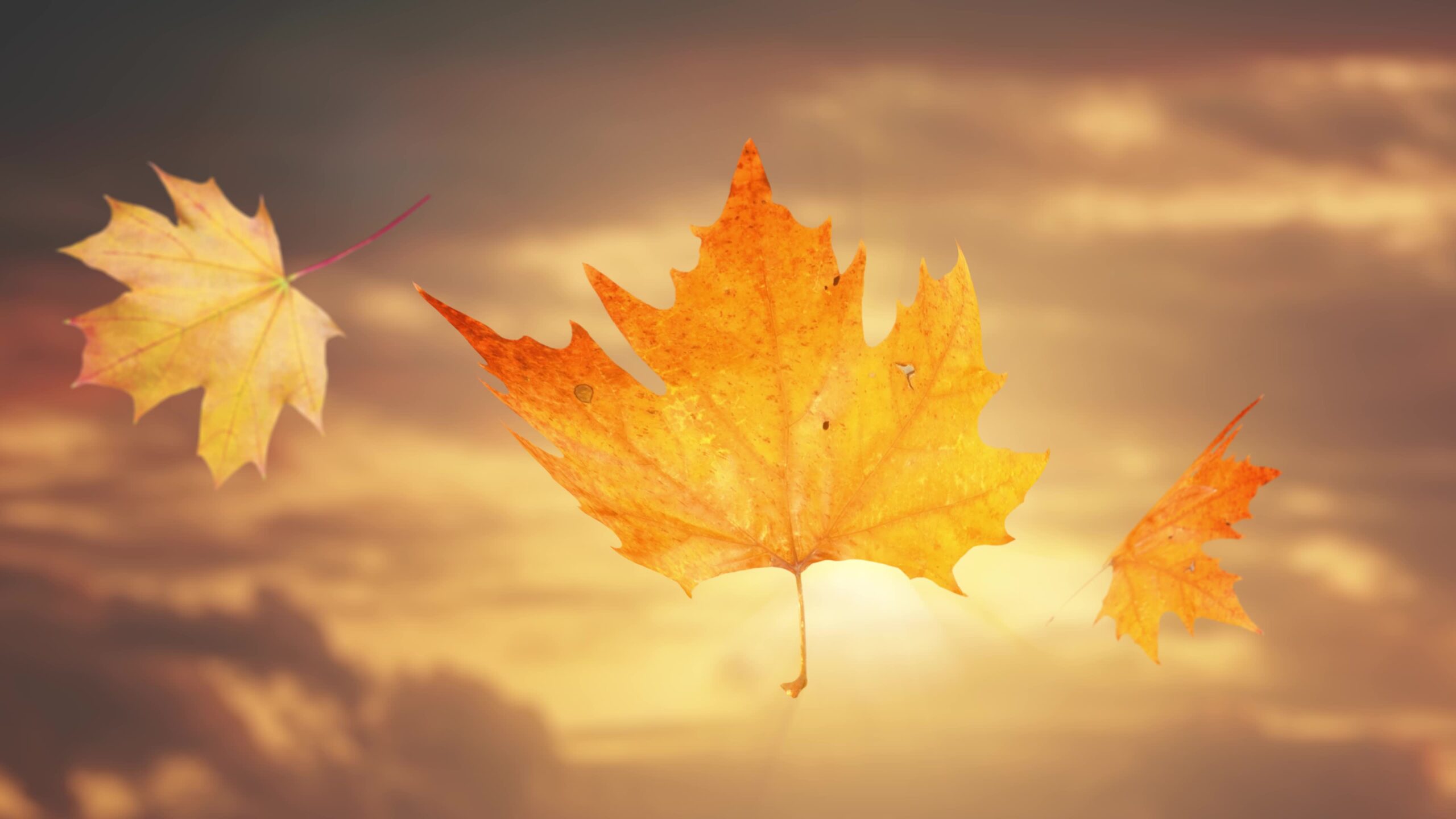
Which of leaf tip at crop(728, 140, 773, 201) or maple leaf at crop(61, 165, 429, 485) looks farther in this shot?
maple leaf at crop(61, 165, 429, 485)

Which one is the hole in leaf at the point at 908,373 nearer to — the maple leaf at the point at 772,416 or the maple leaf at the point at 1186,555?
the maple leaf at the point at 772,416

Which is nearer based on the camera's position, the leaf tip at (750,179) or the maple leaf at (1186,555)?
the leaf tip at (750,179)

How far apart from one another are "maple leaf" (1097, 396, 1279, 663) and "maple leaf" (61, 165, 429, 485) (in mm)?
914

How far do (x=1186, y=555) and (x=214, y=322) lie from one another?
1.11m

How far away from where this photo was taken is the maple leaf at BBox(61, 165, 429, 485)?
906 millimetres

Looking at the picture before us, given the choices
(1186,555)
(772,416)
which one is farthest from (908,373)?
(1186,555)

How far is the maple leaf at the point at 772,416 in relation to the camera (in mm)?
721

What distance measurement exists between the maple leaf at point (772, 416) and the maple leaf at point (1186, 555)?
37 cm

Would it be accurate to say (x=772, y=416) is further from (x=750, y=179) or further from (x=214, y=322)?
(x=214, y=322)

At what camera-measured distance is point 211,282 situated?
0.93m

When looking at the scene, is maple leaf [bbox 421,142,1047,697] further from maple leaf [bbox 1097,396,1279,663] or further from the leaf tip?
maple leaf [bbox 1097,396,1279,663]

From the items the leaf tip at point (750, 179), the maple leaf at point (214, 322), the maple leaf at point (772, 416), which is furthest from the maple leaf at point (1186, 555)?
the maple leaf at point (214, 322)

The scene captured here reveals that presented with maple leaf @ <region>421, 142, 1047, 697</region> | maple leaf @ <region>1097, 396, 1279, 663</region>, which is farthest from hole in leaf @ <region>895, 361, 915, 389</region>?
maple leaf @ <region>1097, 396, 1279, 663</region>

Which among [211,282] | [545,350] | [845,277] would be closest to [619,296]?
[545,350]
